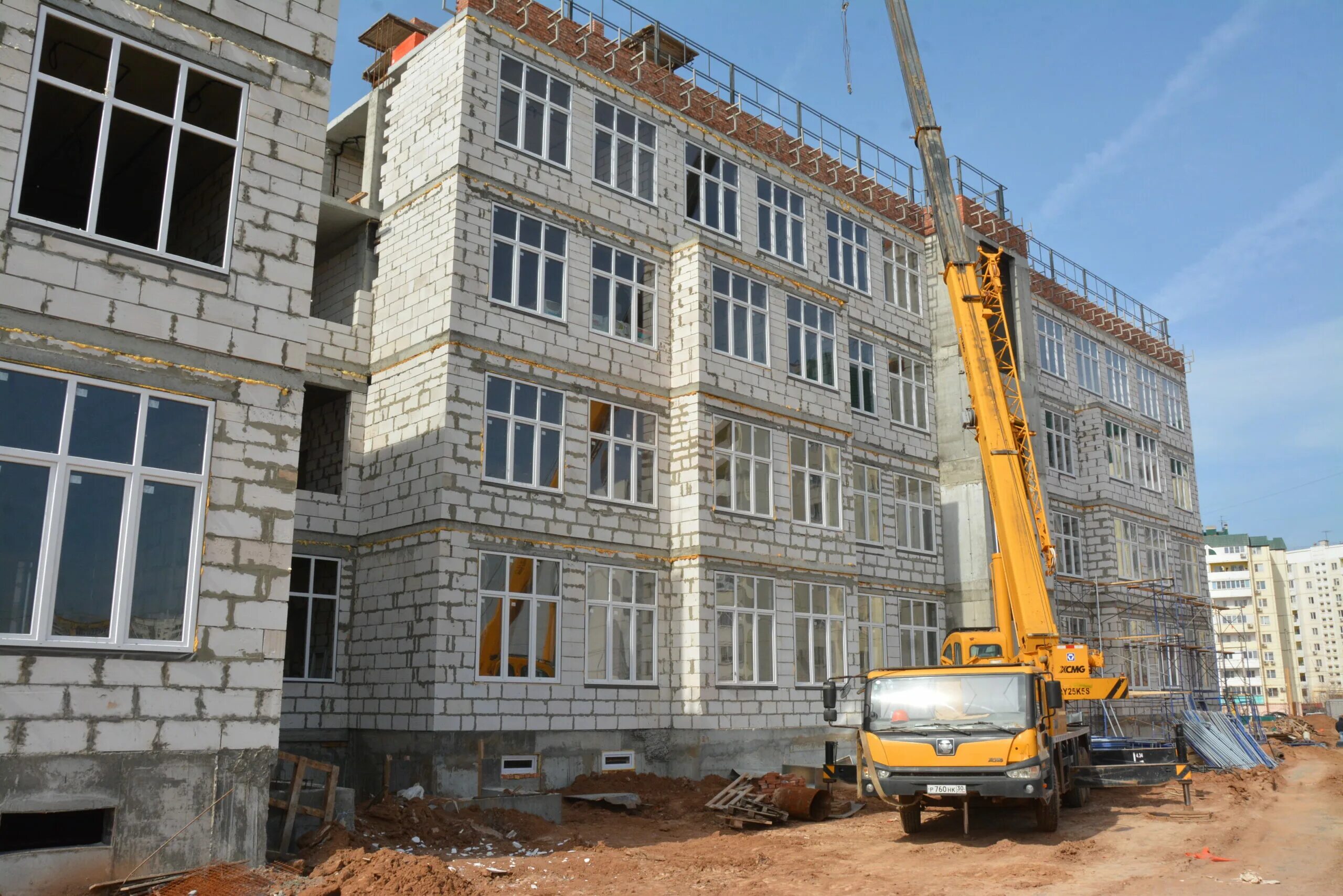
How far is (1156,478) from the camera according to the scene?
37438mm

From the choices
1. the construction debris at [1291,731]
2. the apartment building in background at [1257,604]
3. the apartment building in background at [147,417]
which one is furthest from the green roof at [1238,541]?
the apartment building in background at [147,417]

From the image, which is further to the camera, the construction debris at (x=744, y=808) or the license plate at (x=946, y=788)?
the construction debris at (x=744, y=808)

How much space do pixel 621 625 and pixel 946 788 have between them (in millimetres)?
7583

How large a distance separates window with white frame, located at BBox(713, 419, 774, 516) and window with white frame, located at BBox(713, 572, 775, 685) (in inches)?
57.3

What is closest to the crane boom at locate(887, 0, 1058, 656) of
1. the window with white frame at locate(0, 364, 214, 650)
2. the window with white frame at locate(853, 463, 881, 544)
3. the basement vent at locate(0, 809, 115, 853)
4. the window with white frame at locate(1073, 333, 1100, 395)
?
the window with white frame at locate(853, 463, 881, 544)

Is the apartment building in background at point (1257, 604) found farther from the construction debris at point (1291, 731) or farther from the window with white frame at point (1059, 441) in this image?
the window with white frame at point (1059, 441)

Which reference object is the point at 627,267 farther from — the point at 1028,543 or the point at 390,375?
the point at 1028,543

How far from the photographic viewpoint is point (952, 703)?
14.6 metres

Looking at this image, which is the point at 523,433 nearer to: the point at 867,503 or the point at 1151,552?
the point at 867,503

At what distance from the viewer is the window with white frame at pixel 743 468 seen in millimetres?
21453

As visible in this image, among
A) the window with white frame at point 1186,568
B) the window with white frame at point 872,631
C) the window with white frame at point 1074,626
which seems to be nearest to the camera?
the window with white frame at point 872,631

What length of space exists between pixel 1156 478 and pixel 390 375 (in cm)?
2822

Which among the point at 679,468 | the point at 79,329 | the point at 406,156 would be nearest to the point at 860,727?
the point at 679,468

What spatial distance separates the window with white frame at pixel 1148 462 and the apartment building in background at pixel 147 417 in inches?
1237
